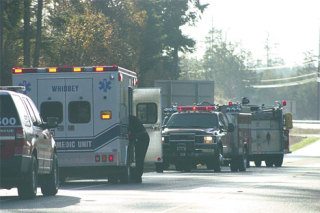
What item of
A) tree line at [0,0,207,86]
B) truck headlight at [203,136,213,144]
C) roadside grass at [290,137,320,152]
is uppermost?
tree line at [0,0,207,86]

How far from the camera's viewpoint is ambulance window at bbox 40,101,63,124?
2702 centimetres

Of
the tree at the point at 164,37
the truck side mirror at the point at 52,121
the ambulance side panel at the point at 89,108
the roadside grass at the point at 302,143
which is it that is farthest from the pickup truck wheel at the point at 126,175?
the roadside grass at the point at 302,143

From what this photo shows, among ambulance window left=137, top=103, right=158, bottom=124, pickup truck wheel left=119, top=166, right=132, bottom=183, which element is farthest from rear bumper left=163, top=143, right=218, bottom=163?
pickup truck wheel left=119, top=166, right=132, bottom=183

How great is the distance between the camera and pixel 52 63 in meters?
57.5

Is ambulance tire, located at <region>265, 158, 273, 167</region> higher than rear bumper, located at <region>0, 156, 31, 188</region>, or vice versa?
rear bumper, located at <region>0, 156, 31, 188</region>

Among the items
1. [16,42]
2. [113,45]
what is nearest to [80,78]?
[16,42]

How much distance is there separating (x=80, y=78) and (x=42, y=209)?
8.43 meters

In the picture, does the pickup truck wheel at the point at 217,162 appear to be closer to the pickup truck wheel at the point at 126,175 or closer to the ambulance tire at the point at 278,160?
the pickup truck wheel at the point at 126,175

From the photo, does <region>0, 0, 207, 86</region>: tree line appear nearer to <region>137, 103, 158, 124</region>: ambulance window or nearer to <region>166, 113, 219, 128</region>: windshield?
<region>166, 113, 219, 128</region>: windshield

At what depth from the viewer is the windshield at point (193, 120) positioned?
37844mm

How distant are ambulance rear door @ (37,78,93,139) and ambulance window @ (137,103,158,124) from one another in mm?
3383

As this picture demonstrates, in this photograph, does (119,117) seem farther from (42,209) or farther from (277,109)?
(277,109)

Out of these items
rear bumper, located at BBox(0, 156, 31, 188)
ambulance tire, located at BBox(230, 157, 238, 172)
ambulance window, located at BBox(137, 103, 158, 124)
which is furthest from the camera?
ambulance tire, located at BBox(230, 157, 238, 172)

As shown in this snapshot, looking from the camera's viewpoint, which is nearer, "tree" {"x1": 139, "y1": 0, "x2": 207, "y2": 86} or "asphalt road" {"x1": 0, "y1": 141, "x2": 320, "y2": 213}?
"asphalt road" {"x1": 0, "y1": 141, "x2": 320, "y2": 213}
